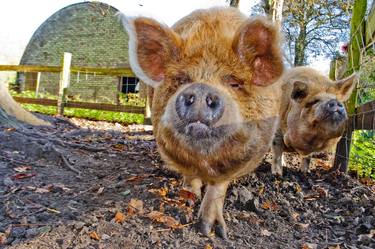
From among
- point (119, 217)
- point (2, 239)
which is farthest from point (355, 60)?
point (2, 239)

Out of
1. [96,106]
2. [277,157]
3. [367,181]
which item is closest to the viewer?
[367,181]

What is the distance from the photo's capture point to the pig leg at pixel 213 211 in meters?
3.09

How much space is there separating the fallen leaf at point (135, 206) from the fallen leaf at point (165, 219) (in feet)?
0.37

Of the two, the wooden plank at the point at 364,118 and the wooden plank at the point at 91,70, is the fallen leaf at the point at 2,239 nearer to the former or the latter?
the wooden plank at the point at 364,118

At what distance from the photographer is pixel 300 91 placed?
5336 millimetres

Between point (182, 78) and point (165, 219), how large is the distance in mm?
1058

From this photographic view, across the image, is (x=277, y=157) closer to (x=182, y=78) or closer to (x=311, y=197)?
(x=311, y=197)

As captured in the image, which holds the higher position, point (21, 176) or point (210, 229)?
point (21, 176)

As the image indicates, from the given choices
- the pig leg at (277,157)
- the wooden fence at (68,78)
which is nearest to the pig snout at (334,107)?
the pig leg at (277,157)

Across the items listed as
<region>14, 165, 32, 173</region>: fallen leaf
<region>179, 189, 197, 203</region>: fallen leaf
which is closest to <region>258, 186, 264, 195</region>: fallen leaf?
<region>179, 189, 197, 203</region>: fallen leaf

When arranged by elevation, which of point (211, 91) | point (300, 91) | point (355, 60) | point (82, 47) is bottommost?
point (211, 91)

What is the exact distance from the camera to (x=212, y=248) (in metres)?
2.82

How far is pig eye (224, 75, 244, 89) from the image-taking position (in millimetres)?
2826

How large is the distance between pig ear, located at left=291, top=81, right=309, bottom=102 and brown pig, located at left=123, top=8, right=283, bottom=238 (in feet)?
6.95
